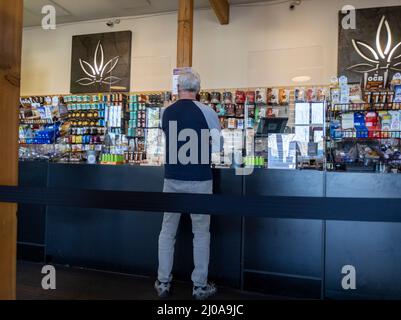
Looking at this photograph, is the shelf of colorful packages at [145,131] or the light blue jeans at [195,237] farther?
the shelf of colorful packages at [145,131]

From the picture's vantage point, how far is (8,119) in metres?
1.21

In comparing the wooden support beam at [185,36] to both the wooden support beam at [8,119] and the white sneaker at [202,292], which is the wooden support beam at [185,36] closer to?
the white sneaker at [202,292]

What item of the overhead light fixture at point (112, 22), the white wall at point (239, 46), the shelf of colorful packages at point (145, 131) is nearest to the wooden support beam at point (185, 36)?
the shelf of colorful packages at point (145, 131)

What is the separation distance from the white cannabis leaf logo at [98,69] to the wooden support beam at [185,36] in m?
2.30

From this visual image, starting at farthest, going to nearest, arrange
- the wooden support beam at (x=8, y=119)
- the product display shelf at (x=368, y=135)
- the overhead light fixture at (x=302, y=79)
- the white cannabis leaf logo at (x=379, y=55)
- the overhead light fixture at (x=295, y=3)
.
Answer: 1. the overhead light fixture at (x=295, y=3)
2. the overhead light fixture at (x=302, y=79)
3. the white cannabis leaf logo at (x=379, y=55)
4. the product display shelf at (x=368, y=135)
5. the wooden support beam at (x=8, y=119)

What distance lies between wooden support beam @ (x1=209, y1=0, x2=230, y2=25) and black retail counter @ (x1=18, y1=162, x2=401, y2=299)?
338 centimetres

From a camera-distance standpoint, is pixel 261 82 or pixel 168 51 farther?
pixel 168 51

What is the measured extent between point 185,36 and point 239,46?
69.7 inches

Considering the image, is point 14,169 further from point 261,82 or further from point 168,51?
point 168,51

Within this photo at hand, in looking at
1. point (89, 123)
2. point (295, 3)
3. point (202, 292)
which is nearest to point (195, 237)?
point (202, 292)

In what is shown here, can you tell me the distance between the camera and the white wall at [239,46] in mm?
5090

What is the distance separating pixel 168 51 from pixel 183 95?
12.8ft
